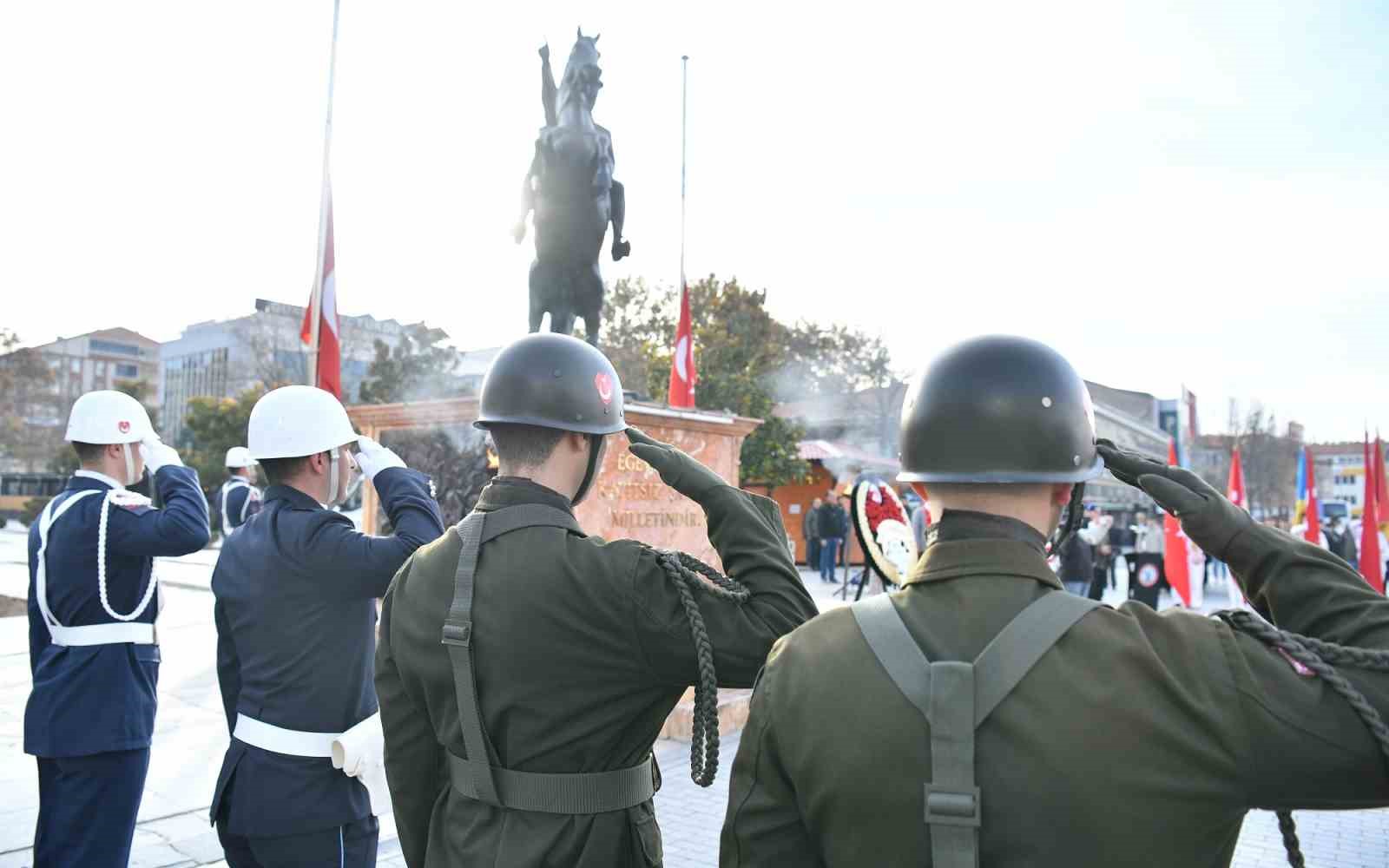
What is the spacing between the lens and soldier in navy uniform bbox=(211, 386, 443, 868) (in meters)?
2.75

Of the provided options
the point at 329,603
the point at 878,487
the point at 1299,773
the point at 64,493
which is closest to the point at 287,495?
the point at 329,603

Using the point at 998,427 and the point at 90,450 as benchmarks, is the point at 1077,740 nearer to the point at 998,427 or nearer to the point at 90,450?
the point at 998,427

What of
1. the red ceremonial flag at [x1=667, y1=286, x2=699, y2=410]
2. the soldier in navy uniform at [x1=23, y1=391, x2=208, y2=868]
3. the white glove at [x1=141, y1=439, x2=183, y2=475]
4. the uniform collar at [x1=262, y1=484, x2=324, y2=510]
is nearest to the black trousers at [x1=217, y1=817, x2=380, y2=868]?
the uniform collar at [x1=262, y1=484, x2=324, y2=510]

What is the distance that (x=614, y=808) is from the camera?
1987 millimetres

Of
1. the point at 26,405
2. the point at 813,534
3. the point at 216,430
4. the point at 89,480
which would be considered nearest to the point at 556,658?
the point at 89,480

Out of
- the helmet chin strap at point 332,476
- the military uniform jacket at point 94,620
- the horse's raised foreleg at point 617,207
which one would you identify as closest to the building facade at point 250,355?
the horse's raised foreleg at point 617,207

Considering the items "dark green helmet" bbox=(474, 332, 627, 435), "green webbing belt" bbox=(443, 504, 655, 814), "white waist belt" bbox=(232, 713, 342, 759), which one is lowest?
"white waist belt" bbox=(232, 713, 342, 759)

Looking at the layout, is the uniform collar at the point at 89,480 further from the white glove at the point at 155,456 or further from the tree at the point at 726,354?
the tree at the point at 726,354

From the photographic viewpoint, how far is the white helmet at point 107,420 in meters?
3.89

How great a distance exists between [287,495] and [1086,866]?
8.32 feet

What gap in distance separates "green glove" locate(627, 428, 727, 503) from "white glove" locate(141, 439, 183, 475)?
2845 millimetres

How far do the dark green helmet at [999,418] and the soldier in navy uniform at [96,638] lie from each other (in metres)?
3.20

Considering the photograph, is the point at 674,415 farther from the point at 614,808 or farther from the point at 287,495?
the point at 614,808

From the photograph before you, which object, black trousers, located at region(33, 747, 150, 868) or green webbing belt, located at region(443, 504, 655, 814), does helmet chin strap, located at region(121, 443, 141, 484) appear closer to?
black trousers, located at region(33, 747, 150, 868)
